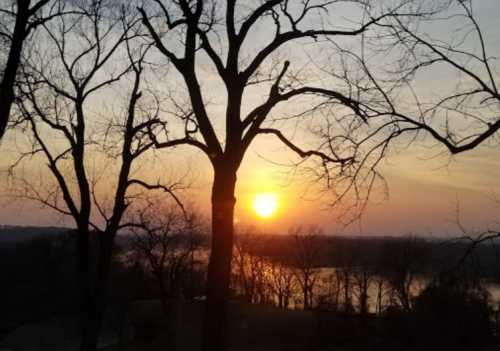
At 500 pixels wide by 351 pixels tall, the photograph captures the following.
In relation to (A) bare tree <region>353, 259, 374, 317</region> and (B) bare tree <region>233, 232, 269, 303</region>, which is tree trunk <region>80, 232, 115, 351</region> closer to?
(A) bare tree <region>353, 259, 374, 317</region>

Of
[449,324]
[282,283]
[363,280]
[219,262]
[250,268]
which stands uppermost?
[219,262]

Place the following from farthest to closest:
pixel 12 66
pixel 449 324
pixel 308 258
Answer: pixel 308 258 < pixel 449 324 < pixel 12 66

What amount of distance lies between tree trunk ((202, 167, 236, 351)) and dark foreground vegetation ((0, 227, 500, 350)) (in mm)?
2740

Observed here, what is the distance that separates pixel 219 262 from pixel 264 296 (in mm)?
54420

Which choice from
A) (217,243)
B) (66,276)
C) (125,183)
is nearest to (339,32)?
(217,243)

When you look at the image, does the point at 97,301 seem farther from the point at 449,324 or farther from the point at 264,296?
the point at 264,296

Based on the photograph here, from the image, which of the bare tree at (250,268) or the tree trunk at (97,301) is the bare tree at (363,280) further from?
the tree trunk at (97,301)

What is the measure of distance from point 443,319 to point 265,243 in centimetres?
3503

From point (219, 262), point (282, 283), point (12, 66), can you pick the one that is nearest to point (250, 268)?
point (282, 283)

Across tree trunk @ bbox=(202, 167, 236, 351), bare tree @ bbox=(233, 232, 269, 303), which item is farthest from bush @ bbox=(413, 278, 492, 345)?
tree trunk @ bbox=(202, 167, 236, 351)

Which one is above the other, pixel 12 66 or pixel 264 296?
pixel 12 66

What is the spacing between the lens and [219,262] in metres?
7.62

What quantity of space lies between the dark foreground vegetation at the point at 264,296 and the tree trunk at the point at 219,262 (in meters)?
2.74

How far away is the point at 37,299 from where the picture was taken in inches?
2458
